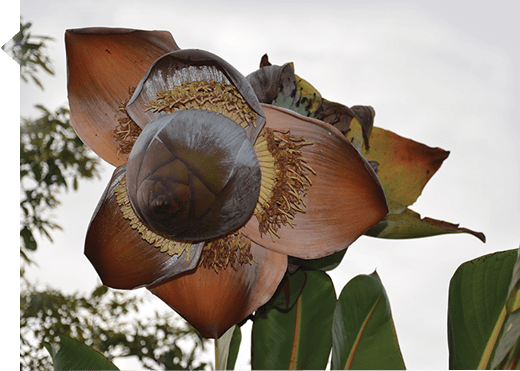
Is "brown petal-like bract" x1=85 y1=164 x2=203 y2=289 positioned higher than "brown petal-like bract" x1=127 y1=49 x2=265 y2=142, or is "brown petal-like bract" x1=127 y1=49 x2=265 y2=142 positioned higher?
"brown petal-like bract" x1=127 y1=49 x2=265 y2=142

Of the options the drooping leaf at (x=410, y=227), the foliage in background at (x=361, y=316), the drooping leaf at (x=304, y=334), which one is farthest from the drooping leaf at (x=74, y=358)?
the drooping leaf at (x=410, y=227)

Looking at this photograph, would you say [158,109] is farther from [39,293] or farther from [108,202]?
[39,293]

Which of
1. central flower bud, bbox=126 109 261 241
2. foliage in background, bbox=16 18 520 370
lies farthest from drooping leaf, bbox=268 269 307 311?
central flower bud, bbox=126 109 261 241

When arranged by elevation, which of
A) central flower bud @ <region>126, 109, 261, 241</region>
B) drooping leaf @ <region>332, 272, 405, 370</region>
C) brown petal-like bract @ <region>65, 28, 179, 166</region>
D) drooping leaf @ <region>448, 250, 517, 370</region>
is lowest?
drooping leaf @ <region>332, 272, 405, 370</region>

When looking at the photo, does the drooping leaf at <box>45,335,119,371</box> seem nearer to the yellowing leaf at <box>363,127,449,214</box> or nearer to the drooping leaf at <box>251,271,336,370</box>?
the drooping leaf at <box>251,271,336,370</box>

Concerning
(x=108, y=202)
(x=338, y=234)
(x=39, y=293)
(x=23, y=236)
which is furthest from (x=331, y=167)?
(x=39, y=293)

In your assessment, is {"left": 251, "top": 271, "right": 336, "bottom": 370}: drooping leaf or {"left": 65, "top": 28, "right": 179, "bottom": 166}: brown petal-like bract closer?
{"left": 65, "top": 28, "right": 179, "bottom": 166}: brown petal-like bract
